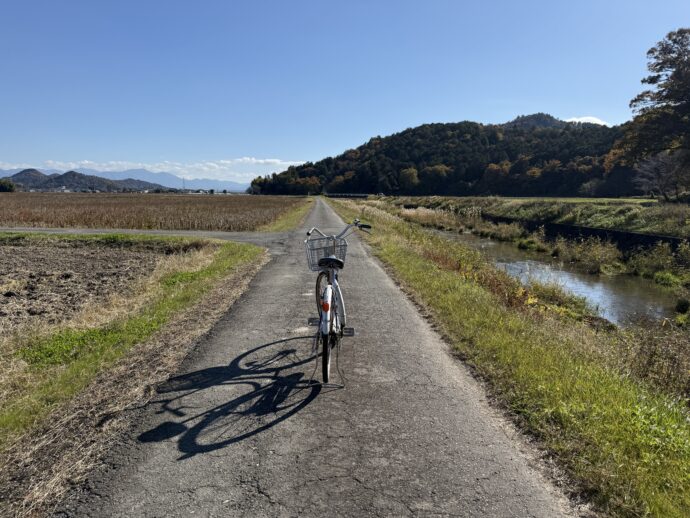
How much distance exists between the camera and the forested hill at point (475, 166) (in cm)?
7931

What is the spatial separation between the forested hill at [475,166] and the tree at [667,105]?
115 feet

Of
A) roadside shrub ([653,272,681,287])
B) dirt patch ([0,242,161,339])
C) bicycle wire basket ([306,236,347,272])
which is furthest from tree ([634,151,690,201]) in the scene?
dirt patch ([0,242,161,339])

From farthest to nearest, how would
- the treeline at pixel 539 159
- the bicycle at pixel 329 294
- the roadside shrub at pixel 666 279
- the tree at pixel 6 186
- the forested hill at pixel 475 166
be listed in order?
the tree at pixel 6 186 < the forested hill at pixel 475 166 < the treeline at pixel 539 159 < the roadside shrub at pixel 666 279 < the bicycle at pixel 329 294

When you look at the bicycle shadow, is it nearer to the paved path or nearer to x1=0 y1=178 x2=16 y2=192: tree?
the paved path

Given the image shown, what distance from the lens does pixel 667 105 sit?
29.6 metres

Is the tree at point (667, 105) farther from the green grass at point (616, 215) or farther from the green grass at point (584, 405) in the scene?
the green grass at point (584, 405)

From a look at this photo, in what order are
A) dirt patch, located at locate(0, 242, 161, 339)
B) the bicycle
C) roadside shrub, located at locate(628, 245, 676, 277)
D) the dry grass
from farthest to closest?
roadside shrub, located at locate(628, 245, 676, 277)
dirt patch, located at locate(0, 242, 161, 339)
the dry grass
the bicycle

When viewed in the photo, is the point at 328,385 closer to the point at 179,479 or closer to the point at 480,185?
the point at 179,479

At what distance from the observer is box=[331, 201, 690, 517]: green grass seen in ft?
10.7

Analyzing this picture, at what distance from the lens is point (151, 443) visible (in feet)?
12.8

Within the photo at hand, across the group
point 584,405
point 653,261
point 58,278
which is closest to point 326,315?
point 584,405

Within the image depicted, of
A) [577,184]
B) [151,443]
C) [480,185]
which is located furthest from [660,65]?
[480,185]

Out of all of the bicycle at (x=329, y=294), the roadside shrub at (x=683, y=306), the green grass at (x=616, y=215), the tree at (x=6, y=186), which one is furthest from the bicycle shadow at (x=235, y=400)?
the tree at (x=6, y=186)

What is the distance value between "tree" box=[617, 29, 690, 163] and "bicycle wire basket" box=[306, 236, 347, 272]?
107 ft
